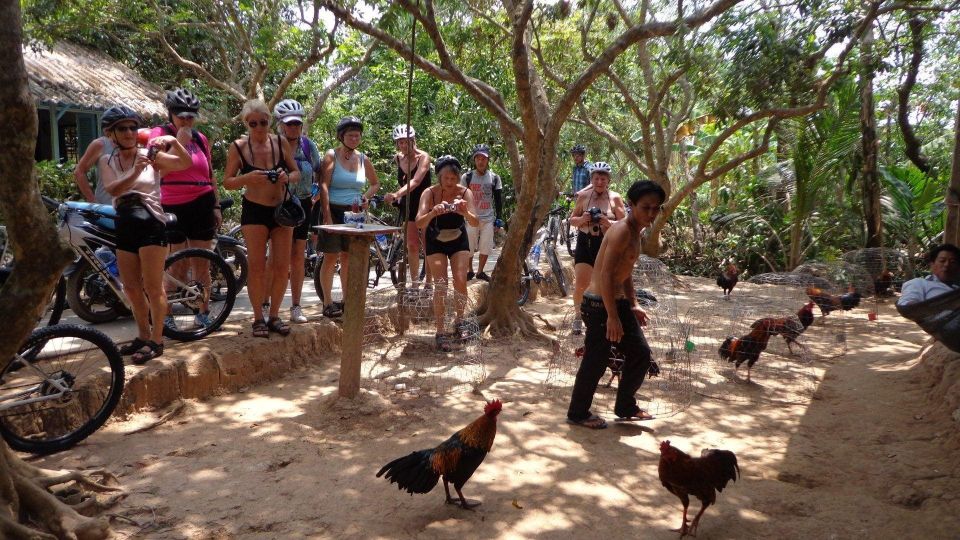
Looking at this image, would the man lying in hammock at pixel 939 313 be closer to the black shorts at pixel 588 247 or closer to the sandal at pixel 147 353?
the black shorts at pixel 588 247

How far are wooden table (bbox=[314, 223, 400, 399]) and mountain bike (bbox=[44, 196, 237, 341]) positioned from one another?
1294 mm

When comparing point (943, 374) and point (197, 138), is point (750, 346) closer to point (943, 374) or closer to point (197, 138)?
point (943, 374)

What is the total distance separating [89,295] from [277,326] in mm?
1635

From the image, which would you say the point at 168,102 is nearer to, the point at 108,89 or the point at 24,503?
the point at 24,503

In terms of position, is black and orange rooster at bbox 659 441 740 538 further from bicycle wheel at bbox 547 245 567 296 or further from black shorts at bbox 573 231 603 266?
bicycle wheel at bbox 547 245 567 296

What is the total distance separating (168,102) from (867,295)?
9.74 metres

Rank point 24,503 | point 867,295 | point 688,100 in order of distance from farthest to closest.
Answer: point 688,100
point 867,295
point 24,503

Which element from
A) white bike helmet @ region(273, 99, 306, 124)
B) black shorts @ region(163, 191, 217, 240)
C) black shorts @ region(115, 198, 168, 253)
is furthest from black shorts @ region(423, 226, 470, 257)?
black shorts @ region(115, 198, 168, 253)

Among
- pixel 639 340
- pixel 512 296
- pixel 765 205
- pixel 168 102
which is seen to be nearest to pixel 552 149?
pixel 512 296

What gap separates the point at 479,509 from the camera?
3666mm

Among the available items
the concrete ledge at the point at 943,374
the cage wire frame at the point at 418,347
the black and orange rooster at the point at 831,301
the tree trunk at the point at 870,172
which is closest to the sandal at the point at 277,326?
the cage wire frame at the point at 418,347

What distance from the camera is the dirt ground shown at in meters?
3.50

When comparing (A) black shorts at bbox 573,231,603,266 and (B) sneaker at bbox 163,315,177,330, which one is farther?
(A) black shorts at bbox 573,231,603,266

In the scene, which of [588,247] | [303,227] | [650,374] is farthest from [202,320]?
[650,374]
